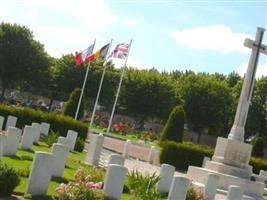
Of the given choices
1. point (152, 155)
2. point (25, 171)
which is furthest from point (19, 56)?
point (25, 171)

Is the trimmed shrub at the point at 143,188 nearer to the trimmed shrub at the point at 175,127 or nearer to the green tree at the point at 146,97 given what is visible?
the trimmed shrub at the point at 175,127

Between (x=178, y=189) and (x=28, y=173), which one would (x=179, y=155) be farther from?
(x=178, y=189)

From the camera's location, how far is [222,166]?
22.0 m

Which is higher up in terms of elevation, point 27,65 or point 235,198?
point 27,65

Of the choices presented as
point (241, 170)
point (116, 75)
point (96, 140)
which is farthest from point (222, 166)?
point (116, 75)

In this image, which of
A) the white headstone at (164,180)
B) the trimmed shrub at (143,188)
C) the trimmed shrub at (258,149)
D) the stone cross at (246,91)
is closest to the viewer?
the trimmed shrub at (143,188)

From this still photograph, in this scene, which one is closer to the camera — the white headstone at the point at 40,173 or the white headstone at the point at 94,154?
the white headstone at the point at 40,173

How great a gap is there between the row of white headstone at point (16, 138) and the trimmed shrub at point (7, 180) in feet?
10.7

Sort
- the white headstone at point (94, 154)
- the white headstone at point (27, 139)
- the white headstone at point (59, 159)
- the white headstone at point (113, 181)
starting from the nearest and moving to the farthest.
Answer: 1. the white headstone at point (113, 181)
2. the white headstone at point (59, 159)
3. the white headstone at point (27, 139)
4. the white headstone at point (94, 154)

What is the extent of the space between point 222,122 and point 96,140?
5017cm

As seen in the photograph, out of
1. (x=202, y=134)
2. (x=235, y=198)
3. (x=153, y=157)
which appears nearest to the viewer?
(x=235, y=198)

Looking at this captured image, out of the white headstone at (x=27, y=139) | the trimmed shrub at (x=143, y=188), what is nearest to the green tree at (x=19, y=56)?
the white headstone at (x=27, y=139)

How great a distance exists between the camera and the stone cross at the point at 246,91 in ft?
75.0

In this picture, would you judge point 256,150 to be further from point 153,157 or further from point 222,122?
point 222,122
